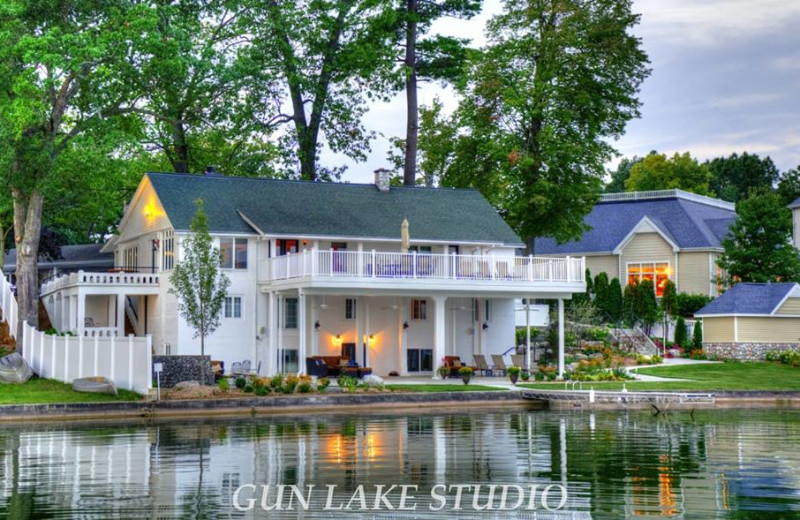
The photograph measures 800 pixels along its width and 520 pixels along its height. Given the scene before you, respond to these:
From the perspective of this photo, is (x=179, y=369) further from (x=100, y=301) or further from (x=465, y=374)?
(x=100, y=301)

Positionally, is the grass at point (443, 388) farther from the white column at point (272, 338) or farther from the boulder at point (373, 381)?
the white column at point (272, 338)

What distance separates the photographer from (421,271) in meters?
42.6

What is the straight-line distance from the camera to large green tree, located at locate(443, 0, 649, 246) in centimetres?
5528

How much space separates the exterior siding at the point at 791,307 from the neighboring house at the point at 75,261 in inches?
Result: 1283

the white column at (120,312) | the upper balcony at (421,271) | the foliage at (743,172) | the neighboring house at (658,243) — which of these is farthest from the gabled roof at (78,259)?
the foliage at (743,172)

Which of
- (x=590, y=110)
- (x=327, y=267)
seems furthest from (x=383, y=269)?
(x=590, y=110)

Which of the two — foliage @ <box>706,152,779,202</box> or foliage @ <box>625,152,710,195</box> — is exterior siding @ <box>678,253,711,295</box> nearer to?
foliage @ <box>625,152,710,195</box>

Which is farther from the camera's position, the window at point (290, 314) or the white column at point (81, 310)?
the window at point (290, 314)

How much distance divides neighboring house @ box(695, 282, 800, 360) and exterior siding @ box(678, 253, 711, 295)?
10.4 meters

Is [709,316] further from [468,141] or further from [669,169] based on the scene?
[669,169]

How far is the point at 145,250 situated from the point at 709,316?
25666 mm

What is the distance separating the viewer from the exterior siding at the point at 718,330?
5175 centimetres

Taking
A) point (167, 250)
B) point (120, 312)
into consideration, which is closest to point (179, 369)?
point (120, 312)

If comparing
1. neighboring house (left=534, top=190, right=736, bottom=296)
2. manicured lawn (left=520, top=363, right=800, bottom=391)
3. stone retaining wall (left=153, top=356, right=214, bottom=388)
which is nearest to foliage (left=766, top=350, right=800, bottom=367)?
manicured lawn (left=520, top=363, right=800, bottom=391)
